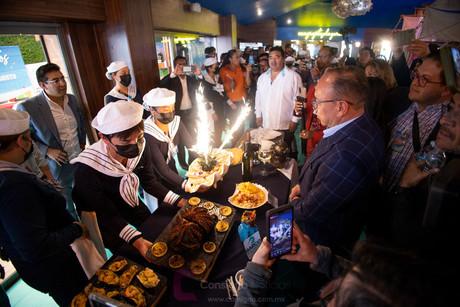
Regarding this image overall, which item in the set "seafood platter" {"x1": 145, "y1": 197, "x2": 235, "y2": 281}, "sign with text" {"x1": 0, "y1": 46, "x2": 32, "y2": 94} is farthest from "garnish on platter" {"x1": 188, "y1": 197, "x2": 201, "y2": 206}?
"sign with text" {"x1": 0, "y1": 46, "x2": 32, "y2": 94}

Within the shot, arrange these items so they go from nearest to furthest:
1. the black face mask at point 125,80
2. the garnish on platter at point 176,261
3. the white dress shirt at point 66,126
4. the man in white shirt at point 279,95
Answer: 1. the garnish on platter at point 176,261
2. the white dress shirt at point 66,126
3. the black face mask at point 125,80
4. the man in white shirt at point 279,95

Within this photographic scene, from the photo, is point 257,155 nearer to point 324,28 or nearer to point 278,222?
point 278,222

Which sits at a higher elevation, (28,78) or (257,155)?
(28,78)

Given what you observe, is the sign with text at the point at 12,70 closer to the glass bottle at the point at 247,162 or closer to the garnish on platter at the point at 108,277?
the garnish on platter at the point at 108,277

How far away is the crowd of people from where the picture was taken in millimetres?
747

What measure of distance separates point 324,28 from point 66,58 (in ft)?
57.8

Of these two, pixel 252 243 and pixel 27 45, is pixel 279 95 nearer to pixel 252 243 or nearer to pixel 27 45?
pixel 252 243

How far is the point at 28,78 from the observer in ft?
10.3

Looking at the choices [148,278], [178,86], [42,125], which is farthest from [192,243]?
[178,86]

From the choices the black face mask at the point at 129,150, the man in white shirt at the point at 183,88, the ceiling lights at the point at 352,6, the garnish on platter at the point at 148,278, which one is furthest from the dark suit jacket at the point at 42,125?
the ceiling lights at the point at 352,6

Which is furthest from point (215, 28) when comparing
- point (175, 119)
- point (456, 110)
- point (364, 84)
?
point (456, 110)

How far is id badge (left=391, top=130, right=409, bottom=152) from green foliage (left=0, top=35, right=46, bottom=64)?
4993 mm

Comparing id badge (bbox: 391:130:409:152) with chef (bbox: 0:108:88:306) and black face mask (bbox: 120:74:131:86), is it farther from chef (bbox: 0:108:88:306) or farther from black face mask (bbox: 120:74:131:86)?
black face mask (bbox: 120:74:131:86)

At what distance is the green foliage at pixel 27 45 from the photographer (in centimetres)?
283
